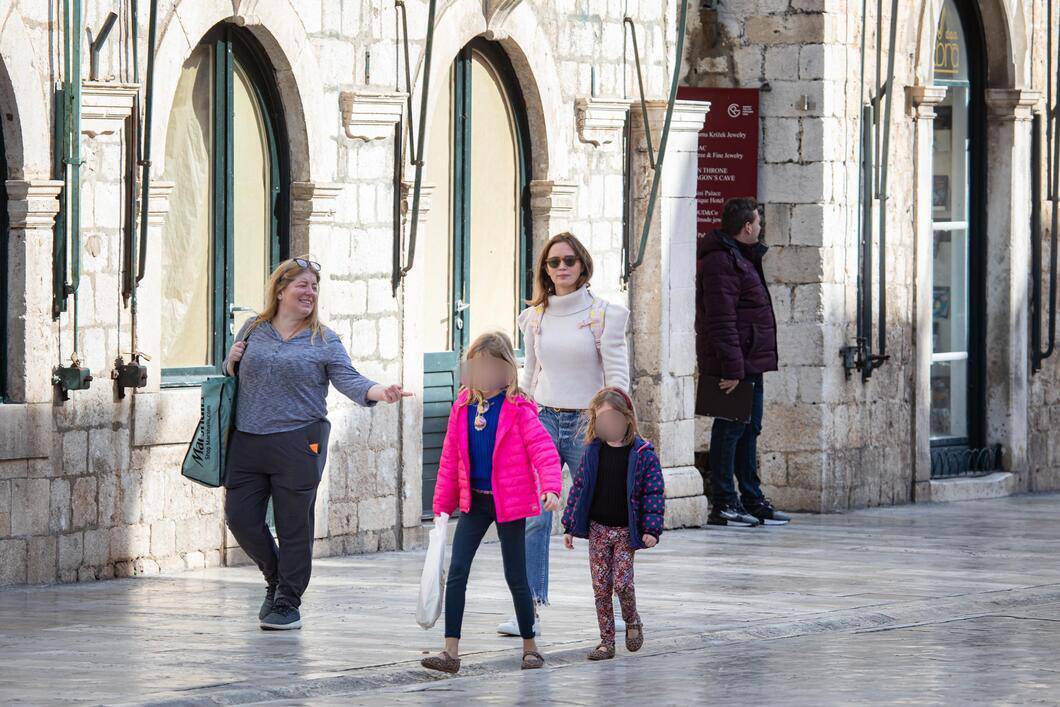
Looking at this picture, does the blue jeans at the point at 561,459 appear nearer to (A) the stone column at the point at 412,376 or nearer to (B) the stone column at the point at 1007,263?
(A) the stone column at the point at 412,376

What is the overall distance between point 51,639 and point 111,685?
126 centimetres

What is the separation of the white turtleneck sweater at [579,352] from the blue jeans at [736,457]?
471cm

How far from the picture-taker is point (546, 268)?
34.9ft

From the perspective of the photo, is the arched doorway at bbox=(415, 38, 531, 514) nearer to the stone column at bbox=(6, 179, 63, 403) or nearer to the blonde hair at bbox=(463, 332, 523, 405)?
the stone column at bbox=(6, 179, 63, 403)

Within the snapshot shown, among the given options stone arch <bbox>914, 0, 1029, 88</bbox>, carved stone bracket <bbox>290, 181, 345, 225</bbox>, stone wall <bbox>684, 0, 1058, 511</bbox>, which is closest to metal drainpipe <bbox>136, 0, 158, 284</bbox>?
carved stone bracket <bbox>290, 181, 345, 225</bbox>

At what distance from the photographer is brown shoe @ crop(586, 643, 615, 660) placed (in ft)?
31.3

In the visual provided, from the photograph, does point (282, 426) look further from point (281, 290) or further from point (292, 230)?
point (292, 230)

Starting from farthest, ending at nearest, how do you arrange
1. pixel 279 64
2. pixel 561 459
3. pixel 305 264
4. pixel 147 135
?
pixel 279 64
pixel 147 135
pixel 561 459
pixel 305 264

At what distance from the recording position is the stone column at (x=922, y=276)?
1741 cm

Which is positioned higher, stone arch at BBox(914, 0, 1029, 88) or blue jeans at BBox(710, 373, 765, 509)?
stone arch at BBox(914, 0, 1029, 88)

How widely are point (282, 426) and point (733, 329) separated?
5.63 m

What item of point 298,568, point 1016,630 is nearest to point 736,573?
point 1016,630

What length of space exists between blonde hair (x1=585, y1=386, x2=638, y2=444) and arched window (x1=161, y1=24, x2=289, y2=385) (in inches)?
135

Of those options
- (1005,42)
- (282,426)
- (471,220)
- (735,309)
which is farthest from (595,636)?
(1005,42)
